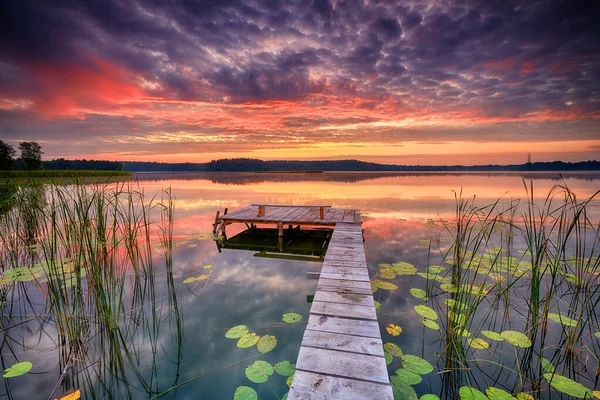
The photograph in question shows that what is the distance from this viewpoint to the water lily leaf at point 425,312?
3.79 meters

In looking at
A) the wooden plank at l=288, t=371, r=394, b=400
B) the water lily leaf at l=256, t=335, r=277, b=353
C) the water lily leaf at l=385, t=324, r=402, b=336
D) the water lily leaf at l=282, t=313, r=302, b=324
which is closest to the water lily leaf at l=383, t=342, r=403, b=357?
the water lily leaf at l=385, t=324, r=402, b=336

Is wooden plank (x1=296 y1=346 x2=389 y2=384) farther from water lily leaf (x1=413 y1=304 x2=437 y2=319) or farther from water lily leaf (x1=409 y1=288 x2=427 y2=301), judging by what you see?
water lily leaf (x1=409 y1=288 x2=427 y2=301)

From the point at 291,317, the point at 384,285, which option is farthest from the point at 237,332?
→ the point at 384,285

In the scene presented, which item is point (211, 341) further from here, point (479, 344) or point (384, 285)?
point (479, 344)

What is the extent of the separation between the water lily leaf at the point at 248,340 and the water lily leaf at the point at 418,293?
3.13 m

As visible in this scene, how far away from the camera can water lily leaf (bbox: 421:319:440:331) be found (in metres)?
3.52

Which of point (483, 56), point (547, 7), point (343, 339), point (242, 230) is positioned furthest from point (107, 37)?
point (547, 7)

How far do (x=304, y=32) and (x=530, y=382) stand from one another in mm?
15013

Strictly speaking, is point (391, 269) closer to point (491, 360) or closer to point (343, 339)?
point (491, 360)

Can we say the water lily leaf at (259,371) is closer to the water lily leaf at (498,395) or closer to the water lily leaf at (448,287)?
the water lily leaf at (498,395)

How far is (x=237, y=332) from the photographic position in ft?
11.6

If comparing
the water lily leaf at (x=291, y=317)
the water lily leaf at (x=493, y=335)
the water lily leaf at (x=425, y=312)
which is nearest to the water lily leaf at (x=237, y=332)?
the water lily leaf at (x=291, y=317)

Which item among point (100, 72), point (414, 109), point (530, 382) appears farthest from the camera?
point (414, 109)

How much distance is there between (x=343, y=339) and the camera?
225 cm
